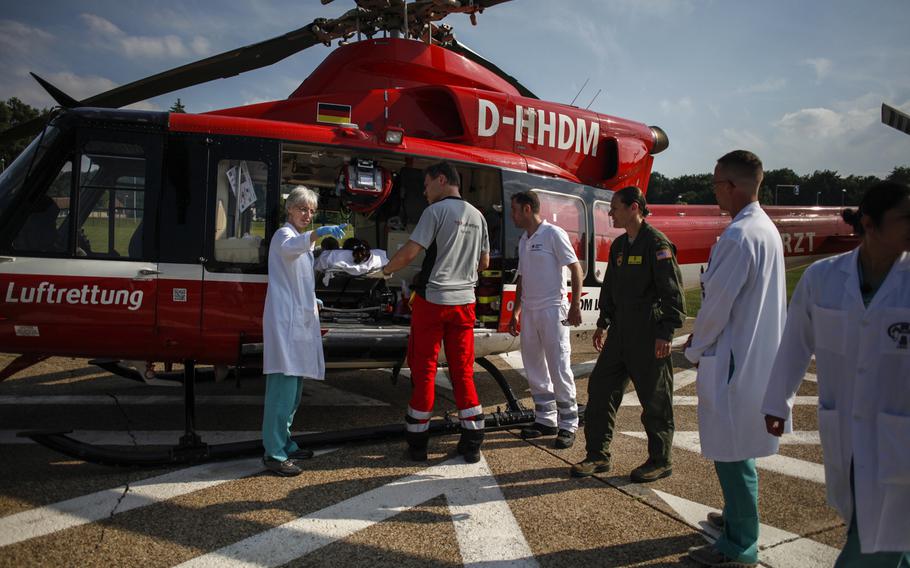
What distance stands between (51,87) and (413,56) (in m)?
3.30

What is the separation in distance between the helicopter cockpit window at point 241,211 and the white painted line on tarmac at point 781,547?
3.35 meters

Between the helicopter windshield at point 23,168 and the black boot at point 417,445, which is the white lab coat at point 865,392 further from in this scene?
the helicopter windshield at point 23,168

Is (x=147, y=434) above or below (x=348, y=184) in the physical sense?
below

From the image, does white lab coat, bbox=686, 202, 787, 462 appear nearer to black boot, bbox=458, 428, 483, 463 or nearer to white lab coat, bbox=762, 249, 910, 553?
white lab coat, bbox=762, 249, 910, 553

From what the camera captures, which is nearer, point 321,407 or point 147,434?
point 147,434

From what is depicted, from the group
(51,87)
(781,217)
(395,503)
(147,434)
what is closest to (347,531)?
(395,503)

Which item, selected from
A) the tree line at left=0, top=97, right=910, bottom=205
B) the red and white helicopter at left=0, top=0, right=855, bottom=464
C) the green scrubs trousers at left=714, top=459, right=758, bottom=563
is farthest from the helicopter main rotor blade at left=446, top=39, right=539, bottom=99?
the tree line at left=0, top=97, right=910, bottom=205

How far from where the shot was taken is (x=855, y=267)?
2092 mm

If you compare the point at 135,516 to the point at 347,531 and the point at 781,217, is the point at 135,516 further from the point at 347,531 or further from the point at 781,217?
the point at 781,217

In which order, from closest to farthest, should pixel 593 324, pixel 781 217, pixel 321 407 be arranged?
pixel 321 407, pixel 593 324, pixel 781 217

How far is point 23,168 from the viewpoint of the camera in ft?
13.3

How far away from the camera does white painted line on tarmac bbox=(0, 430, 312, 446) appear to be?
169 inches

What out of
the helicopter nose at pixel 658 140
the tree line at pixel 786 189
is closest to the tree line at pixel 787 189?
the tree line at pixel 786 189

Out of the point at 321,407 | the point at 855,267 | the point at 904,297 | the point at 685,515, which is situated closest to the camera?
the point at 904,297
